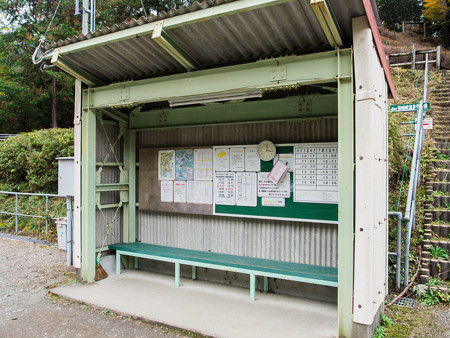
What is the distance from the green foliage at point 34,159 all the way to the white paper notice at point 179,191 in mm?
5630

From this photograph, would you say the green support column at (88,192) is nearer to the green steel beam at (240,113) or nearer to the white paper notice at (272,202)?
the green steel beam at (240,113)

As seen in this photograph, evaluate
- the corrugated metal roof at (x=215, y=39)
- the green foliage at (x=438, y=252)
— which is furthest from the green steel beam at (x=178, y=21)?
the green foliage at (x=438, y=252)

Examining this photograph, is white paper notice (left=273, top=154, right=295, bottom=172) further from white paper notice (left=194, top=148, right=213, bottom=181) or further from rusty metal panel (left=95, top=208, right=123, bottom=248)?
rusty metal panel (left=95, top=208, right=123, bottom=248)

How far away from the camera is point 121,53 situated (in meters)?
4.85

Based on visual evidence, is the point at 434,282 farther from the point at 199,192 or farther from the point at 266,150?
the point at 199,192

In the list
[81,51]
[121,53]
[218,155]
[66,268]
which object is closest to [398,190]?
[218,155]

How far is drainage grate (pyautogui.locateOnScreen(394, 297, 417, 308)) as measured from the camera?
458 cm

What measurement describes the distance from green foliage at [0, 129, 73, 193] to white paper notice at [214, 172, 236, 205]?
6411mm

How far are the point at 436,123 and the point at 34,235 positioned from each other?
37.0ft

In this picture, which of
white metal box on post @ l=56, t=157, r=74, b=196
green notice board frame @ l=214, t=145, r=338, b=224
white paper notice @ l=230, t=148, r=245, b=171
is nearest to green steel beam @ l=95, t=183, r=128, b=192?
white metal box on post @ l=56, t=157, r=74, b=196

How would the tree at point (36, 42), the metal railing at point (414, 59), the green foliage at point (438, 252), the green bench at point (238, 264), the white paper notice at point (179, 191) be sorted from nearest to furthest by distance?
the green bench at point (238, 264), the green foliage at point (438, 252), the white paper notice at point (179, 191), the metal railing at point (414, 59), the tree at point (36, 42)

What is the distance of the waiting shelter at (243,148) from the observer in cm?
362

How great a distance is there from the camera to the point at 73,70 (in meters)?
5.23

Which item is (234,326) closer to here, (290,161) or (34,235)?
(290,161)
